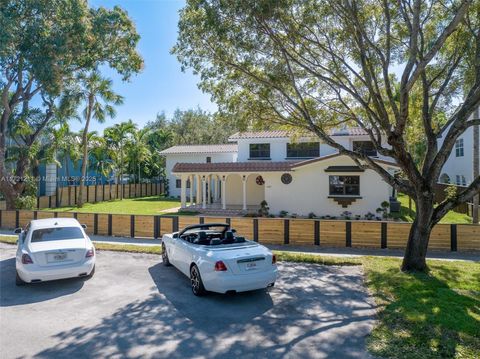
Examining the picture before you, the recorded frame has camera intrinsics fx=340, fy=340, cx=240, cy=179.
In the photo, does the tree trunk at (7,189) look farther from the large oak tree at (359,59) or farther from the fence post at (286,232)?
the fence post at (286,232)

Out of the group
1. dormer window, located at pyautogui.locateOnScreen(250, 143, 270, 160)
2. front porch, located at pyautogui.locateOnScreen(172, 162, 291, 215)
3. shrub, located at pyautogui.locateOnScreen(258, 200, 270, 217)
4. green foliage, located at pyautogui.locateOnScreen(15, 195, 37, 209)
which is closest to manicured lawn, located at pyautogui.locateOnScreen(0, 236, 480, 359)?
shrub, located at pyautogui.locateOnScreen(258, 200, 270, 217)

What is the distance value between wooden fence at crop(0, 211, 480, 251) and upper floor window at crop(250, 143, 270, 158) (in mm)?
12948

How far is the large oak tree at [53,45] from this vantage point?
1501 cm

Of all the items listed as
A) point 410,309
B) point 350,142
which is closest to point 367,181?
point 350,142

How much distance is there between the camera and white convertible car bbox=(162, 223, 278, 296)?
22.0 ft

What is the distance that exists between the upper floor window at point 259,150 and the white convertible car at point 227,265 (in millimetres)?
18092

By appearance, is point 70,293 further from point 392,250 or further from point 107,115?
point 107,115

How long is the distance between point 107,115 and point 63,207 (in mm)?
7858

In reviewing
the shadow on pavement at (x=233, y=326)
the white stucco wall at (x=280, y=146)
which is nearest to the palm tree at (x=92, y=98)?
the white stucco wall at (x=280, y=146)

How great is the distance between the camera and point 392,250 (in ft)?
39.6

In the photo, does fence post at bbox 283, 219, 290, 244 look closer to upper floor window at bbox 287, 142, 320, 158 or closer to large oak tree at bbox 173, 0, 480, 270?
large oak tree at bbox 173, 0, 480, 270

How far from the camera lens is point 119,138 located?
1320 inches

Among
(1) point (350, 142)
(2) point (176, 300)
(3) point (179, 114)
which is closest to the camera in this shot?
(2) point (176, 300)

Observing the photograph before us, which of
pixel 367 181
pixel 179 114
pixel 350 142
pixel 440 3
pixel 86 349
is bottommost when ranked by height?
pixel 86 349
